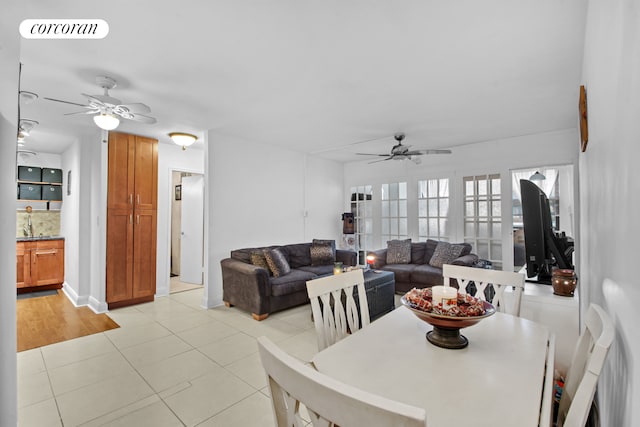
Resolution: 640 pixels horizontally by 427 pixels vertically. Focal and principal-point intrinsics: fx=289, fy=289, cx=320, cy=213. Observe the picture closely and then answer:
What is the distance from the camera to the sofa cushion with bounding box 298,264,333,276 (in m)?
4.55

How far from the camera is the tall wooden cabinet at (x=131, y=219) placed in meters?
4.22

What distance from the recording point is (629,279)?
79cm

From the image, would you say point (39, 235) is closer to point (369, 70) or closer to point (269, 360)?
point (369, 70)

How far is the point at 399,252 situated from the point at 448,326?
415 cm

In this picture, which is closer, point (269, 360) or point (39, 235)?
point (269, 360)

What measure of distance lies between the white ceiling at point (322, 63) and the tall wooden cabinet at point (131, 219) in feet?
1.58

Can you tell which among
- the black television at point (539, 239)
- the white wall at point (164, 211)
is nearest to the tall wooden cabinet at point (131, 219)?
the white wall at point (164, 211)

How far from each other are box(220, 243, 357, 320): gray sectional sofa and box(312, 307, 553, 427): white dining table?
8.33ft

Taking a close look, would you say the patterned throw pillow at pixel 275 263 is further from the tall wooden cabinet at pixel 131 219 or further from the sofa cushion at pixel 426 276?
the sofa cushion at pixel 426 276

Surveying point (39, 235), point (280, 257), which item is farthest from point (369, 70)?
point (39, 235)

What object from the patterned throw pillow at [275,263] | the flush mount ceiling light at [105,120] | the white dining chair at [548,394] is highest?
the flush mount ceiling light at [105,120]

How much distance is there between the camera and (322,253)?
5.13m

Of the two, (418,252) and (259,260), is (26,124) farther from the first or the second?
(418,252)

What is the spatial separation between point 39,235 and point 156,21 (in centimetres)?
616
